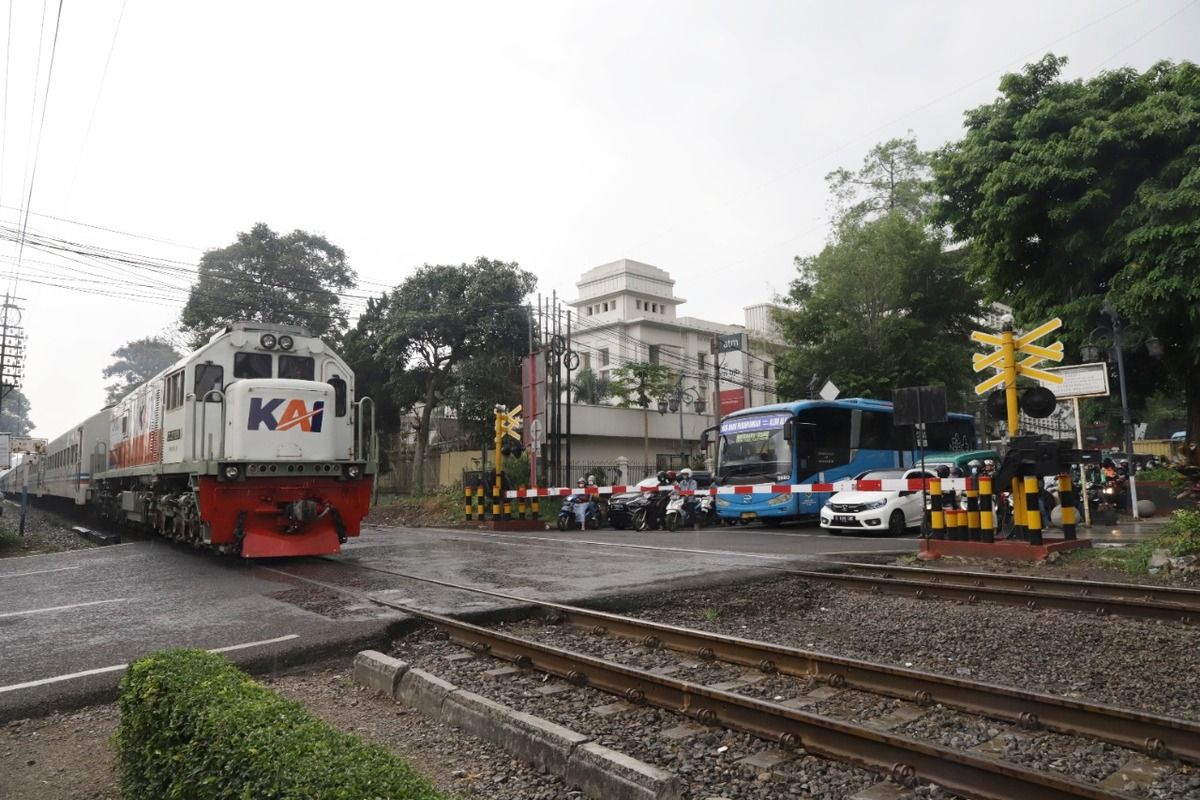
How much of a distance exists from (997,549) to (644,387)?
979 inches

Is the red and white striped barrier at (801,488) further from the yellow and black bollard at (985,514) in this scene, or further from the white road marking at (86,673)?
the white road marking at (86,673)

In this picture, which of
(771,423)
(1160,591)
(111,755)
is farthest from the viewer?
(771,423)

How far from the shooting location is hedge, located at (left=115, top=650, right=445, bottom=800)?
2.63m

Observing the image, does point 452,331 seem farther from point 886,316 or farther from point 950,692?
point 950,692

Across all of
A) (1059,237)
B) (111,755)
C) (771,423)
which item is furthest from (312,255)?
(111,755)

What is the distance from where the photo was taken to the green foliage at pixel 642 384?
3531 cm

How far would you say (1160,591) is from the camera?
24.3 ft

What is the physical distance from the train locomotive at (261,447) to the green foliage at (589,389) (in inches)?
1089

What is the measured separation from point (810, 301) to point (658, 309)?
29.7 m

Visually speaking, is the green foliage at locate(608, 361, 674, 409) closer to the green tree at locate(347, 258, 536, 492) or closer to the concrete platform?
the green tree at locate(347, 258, 536, 492)

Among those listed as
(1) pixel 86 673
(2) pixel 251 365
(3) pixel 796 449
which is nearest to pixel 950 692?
(1) pixel 86 673

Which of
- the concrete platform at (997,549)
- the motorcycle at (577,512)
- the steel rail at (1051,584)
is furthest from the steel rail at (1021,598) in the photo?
the motorcycle at (577,512)

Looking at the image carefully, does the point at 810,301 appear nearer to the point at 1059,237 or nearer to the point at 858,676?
the point at 1059,237

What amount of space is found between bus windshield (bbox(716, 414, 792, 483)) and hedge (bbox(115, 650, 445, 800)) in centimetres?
1549
